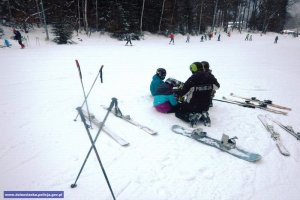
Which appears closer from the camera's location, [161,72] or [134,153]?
[134,153]

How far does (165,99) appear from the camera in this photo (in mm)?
5969

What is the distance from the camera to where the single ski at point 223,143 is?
14.0 feet

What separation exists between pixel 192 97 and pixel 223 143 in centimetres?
139

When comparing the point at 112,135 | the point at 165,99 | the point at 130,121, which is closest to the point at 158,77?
the point at 165,99

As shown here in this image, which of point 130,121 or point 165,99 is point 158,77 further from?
point 130,121

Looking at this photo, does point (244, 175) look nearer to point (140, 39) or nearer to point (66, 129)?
point (66, 129)

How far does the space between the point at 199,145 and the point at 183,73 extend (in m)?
6.89

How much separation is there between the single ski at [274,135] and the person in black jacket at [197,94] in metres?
1.54

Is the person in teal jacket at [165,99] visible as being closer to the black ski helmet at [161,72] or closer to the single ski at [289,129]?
the black ski helmet at [161,72]

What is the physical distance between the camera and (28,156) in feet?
13.4

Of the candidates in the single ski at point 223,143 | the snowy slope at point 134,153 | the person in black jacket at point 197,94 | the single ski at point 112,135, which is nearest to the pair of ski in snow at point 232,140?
the single ski at point 223,143

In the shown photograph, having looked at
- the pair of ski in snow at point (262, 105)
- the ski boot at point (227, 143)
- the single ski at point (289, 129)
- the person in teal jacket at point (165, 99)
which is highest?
the person in teal jacket at point (165, 99)

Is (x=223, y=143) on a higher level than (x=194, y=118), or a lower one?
lower

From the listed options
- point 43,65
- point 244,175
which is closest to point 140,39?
point 43,65
